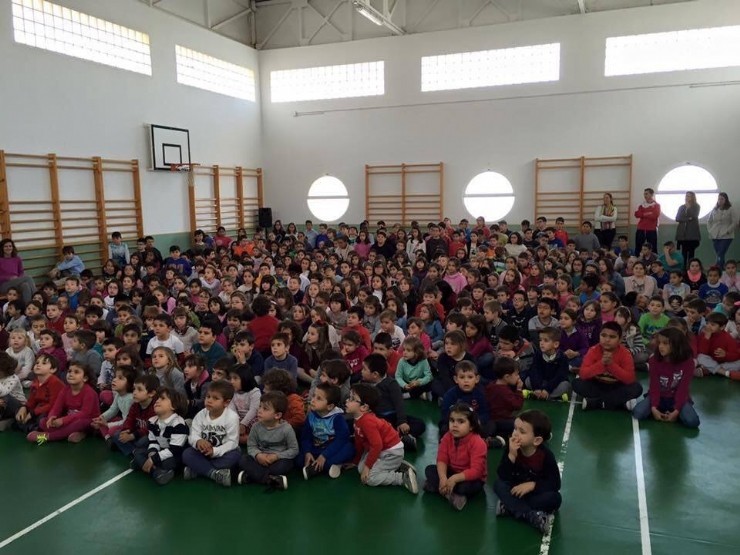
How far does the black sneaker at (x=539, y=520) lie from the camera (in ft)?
10.8

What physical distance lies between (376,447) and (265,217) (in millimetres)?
12226

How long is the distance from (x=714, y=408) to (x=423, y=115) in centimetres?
1053

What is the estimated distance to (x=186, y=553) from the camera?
3.17 meters

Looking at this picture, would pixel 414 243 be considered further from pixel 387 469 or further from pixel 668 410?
pixel 387 469

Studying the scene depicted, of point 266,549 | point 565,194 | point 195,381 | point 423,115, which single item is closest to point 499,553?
point 266,549

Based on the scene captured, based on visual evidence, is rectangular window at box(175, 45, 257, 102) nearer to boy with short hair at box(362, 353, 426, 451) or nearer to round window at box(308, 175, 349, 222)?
round window at box(308, 175, 349, 222)

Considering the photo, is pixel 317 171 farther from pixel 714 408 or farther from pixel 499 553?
pixel 499 553

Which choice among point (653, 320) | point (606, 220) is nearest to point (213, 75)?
point (606, 220)

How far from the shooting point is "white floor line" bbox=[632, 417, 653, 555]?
124 inches

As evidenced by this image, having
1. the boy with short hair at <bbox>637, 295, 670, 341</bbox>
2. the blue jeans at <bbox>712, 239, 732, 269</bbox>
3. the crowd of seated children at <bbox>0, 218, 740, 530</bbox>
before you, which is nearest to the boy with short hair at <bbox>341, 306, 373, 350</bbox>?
the crowd of seated children at <bbox>0, 218, 740, 530</bbox>

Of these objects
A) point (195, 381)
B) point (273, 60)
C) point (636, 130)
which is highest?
point (273, 60)

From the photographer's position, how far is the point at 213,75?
13.9 meters

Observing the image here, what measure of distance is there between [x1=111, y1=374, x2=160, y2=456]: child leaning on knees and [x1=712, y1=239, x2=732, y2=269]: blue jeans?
435 inches

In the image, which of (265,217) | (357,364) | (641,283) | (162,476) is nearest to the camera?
(162,476)
